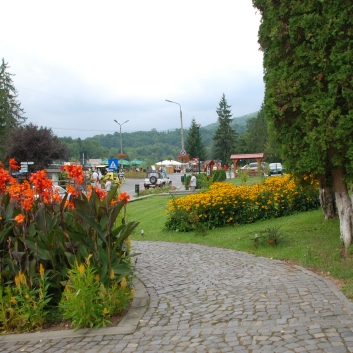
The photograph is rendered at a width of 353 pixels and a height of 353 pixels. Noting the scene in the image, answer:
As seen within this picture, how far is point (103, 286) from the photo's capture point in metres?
4.93

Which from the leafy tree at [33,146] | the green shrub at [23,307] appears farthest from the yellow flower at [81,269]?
the leafy tree at [33,146]

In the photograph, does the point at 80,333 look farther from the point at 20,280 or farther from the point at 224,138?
the point at 224,138

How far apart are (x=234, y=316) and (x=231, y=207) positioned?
7959 millimetres

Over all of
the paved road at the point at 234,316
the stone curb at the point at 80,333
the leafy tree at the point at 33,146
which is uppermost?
the leafy tree at the point at 33,146

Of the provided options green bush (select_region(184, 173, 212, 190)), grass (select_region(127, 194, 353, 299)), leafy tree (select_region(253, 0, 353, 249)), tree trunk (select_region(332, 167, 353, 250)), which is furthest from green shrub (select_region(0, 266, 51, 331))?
green bush (select_region(184, 173, 212, 190))

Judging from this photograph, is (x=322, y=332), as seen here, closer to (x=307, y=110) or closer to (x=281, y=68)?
(x=307, y=110)

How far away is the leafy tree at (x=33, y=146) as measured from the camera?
48.4m

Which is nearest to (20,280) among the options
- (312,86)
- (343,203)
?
(312,86)

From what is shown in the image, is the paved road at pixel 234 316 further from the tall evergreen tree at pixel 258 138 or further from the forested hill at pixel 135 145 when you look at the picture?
the forested hill at pixel 135 145

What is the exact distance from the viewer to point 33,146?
48.7 metres

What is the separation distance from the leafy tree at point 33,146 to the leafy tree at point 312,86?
43.7 meters

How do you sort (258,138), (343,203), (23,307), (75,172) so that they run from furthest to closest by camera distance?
(258,138)
(343,203)
(75,172)
(23,307)

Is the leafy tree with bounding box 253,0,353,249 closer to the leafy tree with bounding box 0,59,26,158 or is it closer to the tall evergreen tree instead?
the leafy tree with bounding box 0,59,26,158

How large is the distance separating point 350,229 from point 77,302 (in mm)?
5278
